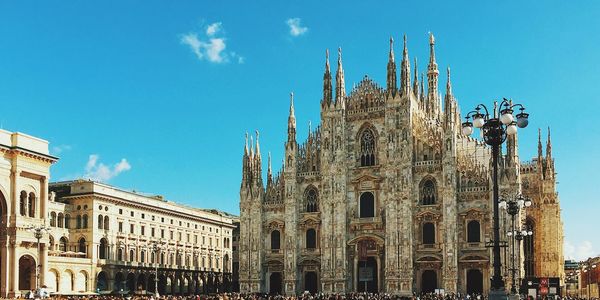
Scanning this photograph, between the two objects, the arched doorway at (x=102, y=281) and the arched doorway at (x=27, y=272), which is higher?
the arched doorway at (x=27, y=272)

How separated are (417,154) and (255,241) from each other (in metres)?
17.5

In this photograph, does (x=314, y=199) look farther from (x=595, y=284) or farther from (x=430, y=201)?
(x=595, y=284)

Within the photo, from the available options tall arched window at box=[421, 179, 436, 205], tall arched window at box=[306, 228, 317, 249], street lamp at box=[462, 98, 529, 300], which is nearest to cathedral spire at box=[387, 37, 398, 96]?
tall arched window at box=[421, 179, 436, 205]

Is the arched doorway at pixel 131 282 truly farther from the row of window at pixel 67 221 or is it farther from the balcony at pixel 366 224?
the balcony at pixel 366 224

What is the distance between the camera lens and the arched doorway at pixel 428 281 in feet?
198

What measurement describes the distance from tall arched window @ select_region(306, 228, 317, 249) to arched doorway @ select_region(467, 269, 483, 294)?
47.0ft

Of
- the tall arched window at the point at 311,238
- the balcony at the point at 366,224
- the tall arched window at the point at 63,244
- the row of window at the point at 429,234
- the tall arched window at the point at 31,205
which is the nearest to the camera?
the tall arched window at the point at 31,205

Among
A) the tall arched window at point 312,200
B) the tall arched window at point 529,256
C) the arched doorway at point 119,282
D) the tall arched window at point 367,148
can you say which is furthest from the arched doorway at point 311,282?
the tall arched window at point 529,256

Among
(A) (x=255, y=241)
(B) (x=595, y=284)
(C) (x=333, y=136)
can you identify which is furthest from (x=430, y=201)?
(B) (x=595, y=284)

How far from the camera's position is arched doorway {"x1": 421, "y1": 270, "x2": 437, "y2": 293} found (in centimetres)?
6031

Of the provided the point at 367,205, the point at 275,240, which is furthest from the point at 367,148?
the point at 275,240

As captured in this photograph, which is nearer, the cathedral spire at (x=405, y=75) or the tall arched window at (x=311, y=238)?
the cathedral spire at (x=405, y=75)

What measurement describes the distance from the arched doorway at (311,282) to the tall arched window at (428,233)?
11.1m

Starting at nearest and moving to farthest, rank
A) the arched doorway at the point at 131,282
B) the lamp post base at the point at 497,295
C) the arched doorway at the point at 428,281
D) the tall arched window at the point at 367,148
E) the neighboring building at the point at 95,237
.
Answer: the lamp post base at the point at 497,295 → the neighboring building at the point at 95,237 → the arched doorway at the point at 428,281 → the tall arched window at the point at 367,148 → the arched doorway at the point at 131,282
